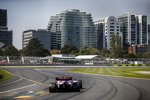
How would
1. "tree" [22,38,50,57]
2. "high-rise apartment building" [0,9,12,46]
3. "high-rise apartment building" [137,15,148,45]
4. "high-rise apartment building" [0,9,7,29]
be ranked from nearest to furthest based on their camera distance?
1. "high-rise apartment building" [0,9,7,29]
2. "high-rise apartment building" [0,9,12,46]
3. "tree" [22,38,50,57]
4. "high-rise apartment building" [137,15,148,45]

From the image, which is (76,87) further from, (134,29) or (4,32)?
(4,32)

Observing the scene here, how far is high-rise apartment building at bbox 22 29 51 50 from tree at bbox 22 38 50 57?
240mm

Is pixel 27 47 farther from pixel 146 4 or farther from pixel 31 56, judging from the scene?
pixel 146 4

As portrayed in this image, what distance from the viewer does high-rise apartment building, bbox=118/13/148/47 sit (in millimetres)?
14297

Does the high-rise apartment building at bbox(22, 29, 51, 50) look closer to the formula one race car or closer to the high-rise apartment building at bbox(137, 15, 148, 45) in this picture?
the formula one race car

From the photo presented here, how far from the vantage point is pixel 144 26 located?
1450 centimetres

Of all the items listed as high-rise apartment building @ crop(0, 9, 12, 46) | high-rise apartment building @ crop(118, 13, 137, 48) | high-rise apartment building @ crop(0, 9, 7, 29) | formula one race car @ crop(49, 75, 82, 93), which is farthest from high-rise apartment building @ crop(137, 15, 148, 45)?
high-rise apartment building @ crop(0, 9, 7, 29)

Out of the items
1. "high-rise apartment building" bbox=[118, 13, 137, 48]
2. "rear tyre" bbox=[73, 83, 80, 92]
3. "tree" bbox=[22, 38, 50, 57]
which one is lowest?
"rear tyre" bbox=[73, 83, 80, 92]

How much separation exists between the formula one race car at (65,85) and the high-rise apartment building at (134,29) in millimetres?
3226

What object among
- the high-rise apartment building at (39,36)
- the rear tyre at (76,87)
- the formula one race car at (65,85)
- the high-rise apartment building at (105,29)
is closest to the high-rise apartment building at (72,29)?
the high-rise apartment building at (39,36)

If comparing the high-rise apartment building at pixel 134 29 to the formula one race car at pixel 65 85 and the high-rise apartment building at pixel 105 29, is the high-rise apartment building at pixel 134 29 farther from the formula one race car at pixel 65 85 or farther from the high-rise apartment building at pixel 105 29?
the formula one race car at pixel 65 85

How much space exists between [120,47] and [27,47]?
4.77 meters

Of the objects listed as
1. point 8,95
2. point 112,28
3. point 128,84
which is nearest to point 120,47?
point 128,84

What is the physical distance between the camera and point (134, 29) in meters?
14.6
